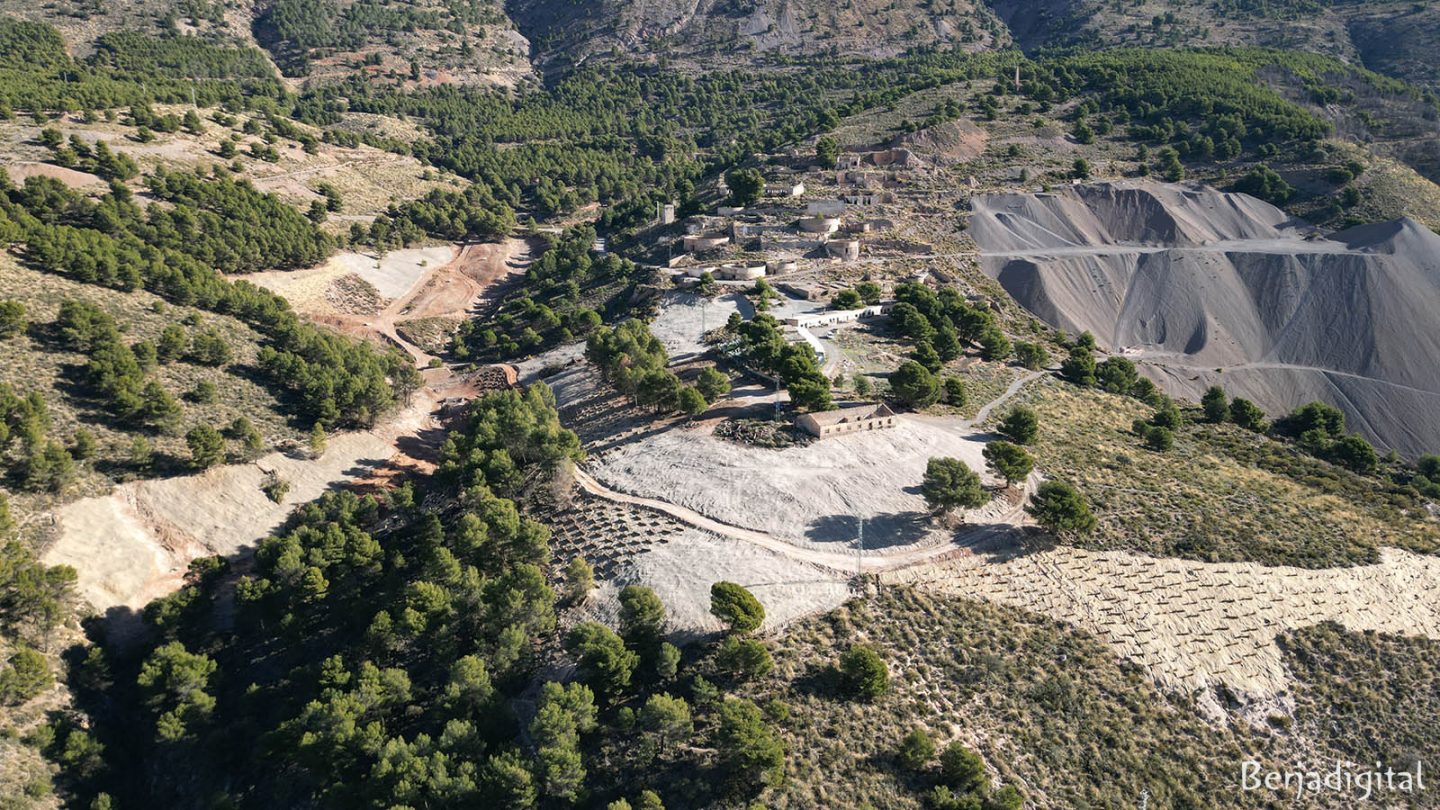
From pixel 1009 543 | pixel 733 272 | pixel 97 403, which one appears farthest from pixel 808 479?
pixel 97 403

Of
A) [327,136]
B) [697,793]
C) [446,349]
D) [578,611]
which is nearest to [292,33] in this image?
[327,136]

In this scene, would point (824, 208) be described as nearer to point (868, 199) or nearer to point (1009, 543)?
point (868, 199)

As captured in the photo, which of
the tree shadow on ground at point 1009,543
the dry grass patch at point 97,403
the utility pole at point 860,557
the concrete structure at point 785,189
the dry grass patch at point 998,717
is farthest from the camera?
the concrete structure at point 785,189

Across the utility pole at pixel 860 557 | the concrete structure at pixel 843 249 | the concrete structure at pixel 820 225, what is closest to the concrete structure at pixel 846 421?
the utility pole at pixel 860 557

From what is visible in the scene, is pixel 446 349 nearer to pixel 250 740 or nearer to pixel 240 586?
pixel 240 586

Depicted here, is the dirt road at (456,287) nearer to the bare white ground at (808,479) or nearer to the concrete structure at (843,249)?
the bare white ground at (808,479)

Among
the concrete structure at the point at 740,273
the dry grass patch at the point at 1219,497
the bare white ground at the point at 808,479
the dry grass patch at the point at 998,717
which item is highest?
the concrete structure at the point at 740,273
